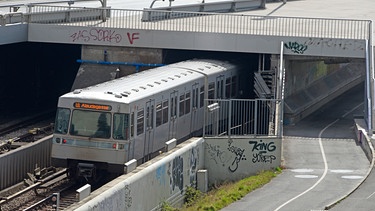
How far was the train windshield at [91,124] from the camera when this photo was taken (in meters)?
27.7

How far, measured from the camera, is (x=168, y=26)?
4162 cm

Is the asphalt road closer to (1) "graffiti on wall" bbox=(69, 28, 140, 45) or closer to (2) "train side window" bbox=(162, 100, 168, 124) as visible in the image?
(2) "train side window" bbox=(162, 100, 168, 124)

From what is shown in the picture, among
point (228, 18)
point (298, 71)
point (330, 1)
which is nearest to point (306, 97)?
point (298, 71)

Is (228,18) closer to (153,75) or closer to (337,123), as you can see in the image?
(337,123)

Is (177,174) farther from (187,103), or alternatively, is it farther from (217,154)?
(187,103)

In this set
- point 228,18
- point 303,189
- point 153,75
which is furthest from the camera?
point 228,18

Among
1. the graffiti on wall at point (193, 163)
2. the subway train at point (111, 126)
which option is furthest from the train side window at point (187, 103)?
the graffiti on wall at point (193, 163)

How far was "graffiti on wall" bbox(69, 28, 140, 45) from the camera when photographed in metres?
40.2

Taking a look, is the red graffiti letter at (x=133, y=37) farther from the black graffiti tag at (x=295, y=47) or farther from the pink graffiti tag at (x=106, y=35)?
the black graffiti tag at (x=295, y=47)

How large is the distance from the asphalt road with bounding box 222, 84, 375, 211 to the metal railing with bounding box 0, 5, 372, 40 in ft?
12.0

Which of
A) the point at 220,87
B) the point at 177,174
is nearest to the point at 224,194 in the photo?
the point at 177,174

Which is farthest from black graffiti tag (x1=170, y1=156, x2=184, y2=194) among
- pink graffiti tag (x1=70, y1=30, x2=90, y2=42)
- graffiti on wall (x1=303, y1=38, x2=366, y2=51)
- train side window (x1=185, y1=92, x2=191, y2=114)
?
pink graffiti tag (x1=70, y1=30, x2=90, y2=42)

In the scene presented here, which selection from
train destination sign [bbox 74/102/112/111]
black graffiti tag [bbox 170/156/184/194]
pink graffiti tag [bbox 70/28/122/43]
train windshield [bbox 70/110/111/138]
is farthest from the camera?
pink graffiti tag [bbox 70/28/122/43]

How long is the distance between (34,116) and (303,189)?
56.7ft
